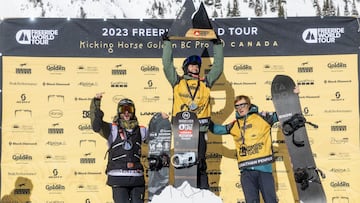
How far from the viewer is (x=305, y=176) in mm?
6133

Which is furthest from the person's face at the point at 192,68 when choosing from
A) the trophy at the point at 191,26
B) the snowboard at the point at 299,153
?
the snowboard at the point at 299,153

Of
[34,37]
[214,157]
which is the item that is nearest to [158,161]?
[214,157]

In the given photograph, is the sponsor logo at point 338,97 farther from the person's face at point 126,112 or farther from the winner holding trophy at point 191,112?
the person's face at point 126,112

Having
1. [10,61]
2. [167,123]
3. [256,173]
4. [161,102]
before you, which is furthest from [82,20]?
[256,173]

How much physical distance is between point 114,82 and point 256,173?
7.67ft

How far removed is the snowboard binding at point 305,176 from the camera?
6121 millimetres

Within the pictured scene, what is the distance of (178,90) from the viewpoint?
6.10 m

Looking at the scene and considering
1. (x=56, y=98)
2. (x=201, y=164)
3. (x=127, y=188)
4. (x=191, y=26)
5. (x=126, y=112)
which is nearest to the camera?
(x=127, y=188)

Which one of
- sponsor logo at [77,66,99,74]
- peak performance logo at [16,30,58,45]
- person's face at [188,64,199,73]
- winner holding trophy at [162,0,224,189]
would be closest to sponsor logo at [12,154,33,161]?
sponsor logo at [77,66,99,74]

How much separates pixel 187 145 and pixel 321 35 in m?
2.47

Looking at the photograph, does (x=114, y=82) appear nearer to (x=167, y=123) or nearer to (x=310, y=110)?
(x=167, y=123)

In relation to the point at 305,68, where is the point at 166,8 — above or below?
above

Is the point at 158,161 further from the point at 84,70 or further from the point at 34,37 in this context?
the point at 34,37

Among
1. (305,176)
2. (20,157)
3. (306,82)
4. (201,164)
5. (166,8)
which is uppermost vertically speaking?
(166,8)
